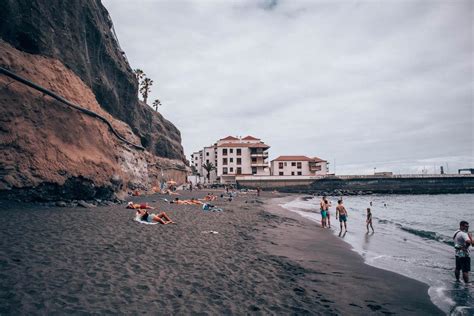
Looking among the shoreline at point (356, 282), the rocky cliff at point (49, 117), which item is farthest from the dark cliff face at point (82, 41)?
the shoreline at point (356, 282)

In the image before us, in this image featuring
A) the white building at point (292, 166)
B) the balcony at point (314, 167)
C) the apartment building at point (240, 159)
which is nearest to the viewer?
the apartment building at point (240, 159)

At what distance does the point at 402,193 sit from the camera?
2800 inches

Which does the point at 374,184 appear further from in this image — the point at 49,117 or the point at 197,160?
the point at 49,117

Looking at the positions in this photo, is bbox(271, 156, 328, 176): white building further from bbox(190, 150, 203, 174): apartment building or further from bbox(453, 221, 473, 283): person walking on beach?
bbox(453, 221, 473, 283): person walking on beach

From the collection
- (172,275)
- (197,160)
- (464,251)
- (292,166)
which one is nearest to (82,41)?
(172,275)

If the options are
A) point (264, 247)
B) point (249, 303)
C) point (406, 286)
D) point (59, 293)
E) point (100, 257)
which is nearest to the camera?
point (59, 293)

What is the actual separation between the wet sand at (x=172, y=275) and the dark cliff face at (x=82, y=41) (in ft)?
44.7

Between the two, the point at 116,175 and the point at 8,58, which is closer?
the point at 8,58

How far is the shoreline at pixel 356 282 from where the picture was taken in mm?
5934

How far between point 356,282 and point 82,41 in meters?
29.4

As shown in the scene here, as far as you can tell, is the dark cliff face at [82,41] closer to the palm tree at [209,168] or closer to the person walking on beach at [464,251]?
the person walking on beach at [464,251]

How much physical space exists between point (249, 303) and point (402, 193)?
7910cm

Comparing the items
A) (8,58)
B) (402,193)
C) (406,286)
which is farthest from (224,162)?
(406,286)

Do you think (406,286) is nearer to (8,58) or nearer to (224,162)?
(8,58)
